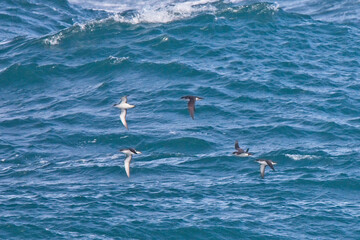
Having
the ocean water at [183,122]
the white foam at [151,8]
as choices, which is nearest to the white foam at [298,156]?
the ocean water at [183,122]

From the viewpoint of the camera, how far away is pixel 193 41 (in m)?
65.7

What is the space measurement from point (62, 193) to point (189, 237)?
8.94 m

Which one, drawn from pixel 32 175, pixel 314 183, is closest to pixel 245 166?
pixel 314 183

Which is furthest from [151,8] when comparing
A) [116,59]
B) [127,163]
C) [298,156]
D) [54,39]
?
[127,163]

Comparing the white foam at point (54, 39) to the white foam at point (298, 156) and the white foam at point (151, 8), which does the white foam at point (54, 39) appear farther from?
the white foam at point (298, 156)

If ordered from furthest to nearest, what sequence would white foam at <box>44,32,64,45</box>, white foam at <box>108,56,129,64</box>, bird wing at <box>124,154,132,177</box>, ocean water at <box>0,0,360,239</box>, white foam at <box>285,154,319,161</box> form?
white foam at <box>44,32,64,45</box>
white foam at <box>108,56,129,64</box>
white foam at <box>285,154,319,161</box>
bird wing at <box>124,154,132,177</box>
ocean water at <box>0,0,360,239</box>

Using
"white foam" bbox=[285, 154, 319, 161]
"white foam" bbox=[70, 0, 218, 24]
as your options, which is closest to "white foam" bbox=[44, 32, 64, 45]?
"white foam" bbox=[70, 0, 218, 24]

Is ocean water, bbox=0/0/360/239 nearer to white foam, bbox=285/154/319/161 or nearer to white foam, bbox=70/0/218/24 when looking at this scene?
white foam, bbox=285/154/319/161

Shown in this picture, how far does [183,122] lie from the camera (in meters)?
54.6

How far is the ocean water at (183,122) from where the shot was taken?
44.1 metres

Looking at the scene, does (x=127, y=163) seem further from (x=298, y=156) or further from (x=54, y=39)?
(x=54, y=39)

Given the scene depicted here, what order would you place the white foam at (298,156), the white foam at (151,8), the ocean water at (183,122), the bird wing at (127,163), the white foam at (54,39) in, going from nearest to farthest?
the ocean water at (183,122) → the bird wing at (127,163) → the white foam at (298,156) → the white foam at (54,39) → the white foam at (151,8)

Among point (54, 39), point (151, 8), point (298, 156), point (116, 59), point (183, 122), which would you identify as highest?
point (151, 8)

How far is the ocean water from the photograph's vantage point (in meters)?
44.1
